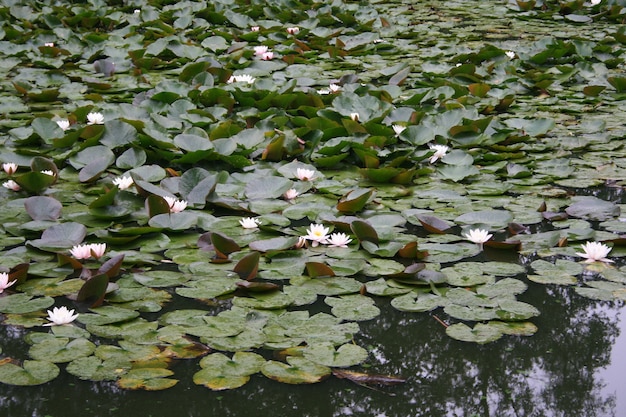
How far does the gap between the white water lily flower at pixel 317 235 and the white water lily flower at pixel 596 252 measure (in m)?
0.74

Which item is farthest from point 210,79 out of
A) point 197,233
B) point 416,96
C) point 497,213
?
point 497,213

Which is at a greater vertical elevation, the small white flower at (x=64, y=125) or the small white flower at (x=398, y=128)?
the small white flower at (x=64, y=125)

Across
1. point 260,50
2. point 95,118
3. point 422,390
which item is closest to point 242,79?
point 260,50

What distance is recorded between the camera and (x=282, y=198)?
8.32ft

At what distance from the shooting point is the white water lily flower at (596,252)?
2051 mm

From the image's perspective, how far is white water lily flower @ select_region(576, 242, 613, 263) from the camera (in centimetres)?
205

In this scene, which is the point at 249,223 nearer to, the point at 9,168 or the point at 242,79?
the point at 9,168

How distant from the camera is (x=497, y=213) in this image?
2.34 m

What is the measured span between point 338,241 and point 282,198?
44 centimetres

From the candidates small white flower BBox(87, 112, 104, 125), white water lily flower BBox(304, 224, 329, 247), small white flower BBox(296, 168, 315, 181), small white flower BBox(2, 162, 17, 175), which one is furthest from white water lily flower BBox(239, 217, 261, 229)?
small white flower BBox(87, 112, 104, 125)

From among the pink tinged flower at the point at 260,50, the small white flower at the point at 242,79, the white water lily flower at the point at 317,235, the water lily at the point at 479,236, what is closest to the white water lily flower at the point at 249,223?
the white water lily flower at the point at 317,235

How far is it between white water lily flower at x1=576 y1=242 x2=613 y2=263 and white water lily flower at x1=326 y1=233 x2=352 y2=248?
0.68 metres

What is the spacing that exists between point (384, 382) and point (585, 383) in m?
0.44

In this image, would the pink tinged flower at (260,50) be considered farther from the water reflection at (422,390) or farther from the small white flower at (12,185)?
Result: the water reflection at (422,390)
